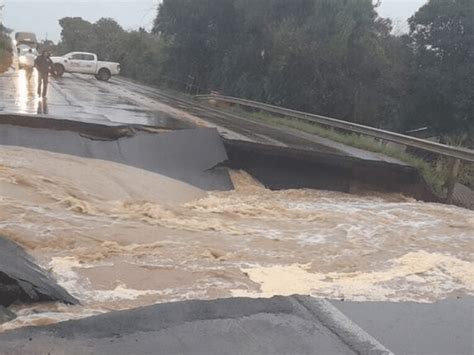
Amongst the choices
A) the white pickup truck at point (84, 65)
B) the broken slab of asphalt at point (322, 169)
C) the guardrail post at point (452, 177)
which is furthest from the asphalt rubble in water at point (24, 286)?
the white pickup truck at point (84, 65)

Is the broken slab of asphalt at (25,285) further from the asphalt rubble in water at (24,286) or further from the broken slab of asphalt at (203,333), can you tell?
the broken slab of asphalt at (203,333)

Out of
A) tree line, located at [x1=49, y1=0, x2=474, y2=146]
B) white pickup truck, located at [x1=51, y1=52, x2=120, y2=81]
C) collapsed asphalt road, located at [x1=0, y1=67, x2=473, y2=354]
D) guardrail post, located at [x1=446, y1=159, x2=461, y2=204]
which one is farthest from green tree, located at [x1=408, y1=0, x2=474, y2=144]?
white pickup truck, located at [x1=51, y1=52, x2=120, y2=81]

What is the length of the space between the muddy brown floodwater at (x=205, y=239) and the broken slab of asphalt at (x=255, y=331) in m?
0.56

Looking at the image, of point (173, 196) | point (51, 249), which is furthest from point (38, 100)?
point (51, 249)

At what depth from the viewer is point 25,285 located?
4973mm

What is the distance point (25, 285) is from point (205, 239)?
10.4ft

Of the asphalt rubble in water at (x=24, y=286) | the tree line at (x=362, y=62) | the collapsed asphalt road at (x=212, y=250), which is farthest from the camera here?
the tree line at (x=362, y=62)

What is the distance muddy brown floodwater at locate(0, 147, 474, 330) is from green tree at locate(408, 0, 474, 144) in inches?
643

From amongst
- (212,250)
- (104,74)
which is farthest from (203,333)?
(104,74)

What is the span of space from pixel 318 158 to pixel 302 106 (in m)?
16.4

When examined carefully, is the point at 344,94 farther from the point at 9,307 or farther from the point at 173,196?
the point at 9,307

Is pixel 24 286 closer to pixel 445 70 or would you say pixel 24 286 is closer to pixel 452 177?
pixel 452 177

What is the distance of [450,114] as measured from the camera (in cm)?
2692

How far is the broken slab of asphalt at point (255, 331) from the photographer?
403cm
